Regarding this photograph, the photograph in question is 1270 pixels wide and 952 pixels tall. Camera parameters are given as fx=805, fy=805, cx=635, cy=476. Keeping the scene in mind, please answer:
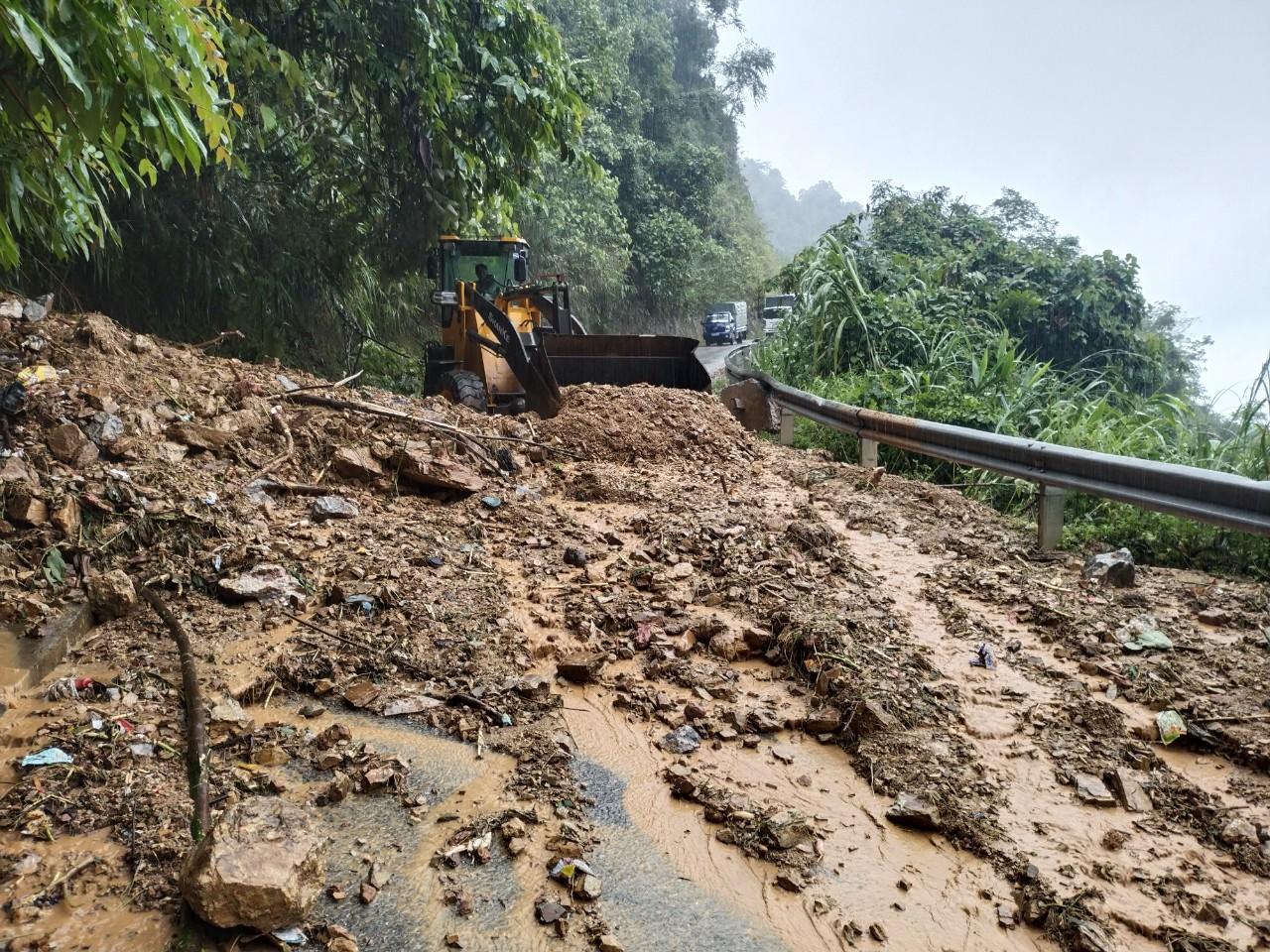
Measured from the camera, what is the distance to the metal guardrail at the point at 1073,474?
3.54 meters

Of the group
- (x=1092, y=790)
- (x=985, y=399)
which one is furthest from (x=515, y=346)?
(x=1092, y=790)

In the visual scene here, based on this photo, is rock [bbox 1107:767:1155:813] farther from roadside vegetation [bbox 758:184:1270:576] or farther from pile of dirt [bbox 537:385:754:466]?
pile of dirt [bbox 537:385:754:466]

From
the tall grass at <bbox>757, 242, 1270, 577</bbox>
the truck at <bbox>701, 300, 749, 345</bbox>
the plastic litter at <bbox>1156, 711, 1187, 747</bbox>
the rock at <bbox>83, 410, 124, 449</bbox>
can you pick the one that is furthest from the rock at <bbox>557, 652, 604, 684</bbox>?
the truck at <bbox>701, 300, 749, 345</bbox>

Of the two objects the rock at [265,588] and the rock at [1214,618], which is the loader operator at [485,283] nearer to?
the rock at [265,588]

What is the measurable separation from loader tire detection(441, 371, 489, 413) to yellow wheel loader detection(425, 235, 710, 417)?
12 mm

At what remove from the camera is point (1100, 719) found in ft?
9.14

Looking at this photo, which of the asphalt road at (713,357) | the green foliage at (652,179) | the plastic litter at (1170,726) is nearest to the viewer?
the plastic litter at (1170,726)

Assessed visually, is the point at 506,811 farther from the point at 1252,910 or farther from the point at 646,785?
the point at 1252,910

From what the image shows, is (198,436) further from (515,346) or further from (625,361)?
(625,361)

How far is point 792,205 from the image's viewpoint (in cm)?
13275

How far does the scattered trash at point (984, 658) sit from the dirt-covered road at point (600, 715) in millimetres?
74

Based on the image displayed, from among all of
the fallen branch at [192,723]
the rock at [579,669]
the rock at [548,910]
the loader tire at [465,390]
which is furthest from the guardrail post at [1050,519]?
the loader tire at [465,390]

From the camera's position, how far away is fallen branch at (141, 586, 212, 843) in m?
2.16

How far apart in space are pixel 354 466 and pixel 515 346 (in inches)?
196
